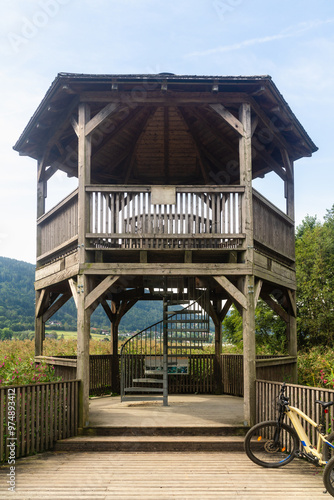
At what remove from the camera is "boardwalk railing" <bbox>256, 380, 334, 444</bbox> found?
23.6ft

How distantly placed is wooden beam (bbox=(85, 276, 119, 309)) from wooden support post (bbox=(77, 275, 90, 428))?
0.09 m

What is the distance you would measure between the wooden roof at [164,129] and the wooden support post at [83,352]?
351 cm

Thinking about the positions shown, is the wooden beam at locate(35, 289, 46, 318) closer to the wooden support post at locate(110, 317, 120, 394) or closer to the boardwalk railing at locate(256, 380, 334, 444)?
the wooden support post at locate(110, 317, 120, 394)

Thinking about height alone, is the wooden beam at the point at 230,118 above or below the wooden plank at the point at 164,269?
above

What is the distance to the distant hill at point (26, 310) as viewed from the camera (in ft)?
174

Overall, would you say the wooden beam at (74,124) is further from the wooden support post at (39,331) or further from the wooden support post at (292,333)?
the wooden support post at (292,333)

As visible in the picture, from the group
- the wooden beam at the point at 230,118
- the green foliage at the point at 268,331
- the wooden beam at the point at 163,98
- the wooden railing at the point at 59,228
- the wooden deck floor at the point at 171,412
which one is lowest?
the wooden deck floor at the point at 171,412

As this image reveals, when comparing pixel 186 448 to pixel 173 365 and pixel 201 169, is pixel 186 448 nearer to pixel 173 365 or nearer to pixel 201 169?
pixel 173 365

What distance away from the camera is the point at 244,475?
670 cm

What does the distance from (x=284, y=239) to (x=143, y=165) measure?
4898 millimetres

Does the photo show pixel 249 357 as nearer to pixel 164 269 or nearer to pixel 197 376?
pixel 164 269

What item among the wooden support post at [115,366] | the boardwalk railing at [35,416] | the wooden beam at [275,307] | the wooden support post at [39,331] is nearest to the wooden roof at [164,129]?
the wooden beam at [275,307]

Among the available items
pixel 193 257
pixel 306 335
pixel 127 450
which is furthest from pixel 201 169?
pixel 306 335

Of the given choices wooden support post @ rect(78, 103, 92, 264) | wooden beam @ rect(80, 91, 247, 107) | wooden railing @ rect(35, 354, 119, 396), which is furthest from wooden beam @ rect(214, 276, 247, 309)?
wooden railing @ rect(35, 354, 119, 396)
